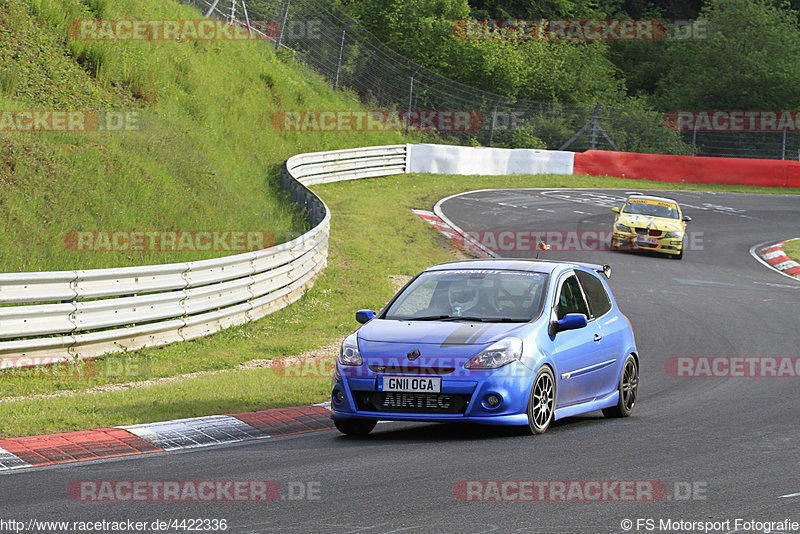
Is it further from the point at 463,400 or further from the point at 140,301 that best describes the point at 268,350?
the point at 463,400

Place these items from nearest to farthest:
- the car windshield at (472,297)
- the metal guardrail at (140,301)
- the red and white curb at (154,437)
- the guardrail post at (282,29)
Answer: the red and white curb at (154,437) → the car windshield at (472,297) → the metal guardrail at (140,301) → the guardrail post at (282,29)

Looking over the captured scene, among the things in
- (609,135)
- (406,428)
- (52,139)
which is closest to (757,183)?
(609,135)

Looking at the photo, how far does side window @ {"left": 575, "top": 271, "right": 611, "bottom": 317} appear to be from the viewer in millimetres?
9891

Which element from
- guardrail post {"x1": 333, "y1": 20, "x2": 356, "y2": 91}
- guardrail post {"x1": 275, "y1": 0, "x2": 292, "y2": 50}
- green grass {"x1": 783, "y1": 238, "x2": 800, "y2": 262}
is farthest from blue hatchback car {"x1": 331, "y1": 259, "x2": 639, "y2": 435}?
guardrail post {"x1": 275, "y1": 0, "x2": 292, "y2": 50}

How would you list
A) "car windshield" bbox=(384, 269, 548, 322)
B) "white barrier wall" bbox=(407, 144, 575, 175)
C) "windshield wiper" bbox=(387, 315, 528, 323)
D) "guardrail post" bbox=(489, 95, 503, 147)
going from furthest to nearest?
"guardrail post" bbox=(489, 95, 503, 147), "white barrier wall" bbox=(407, 144, 575, 175), "car windshield" bbox=(384, 269, 548, 322), "windshield wiper" bbox=(387, 315, 528, 323)

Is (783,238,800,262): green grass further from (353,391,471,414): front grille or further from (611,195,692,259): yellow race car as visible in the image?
(353,391,471,414): front grille

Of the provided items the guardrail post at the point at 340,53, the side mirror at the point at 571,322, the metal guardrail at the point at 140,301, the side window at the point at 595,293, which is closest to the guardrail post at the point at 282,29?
the guardrail post at the point at 340,53

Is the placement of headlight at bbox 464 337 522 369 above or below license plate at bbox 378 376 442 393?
above

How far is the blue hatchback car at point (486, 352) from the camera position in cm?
811

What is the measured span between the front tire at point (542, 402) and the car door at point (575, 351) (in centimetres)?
13

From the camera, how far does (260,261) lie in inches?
628

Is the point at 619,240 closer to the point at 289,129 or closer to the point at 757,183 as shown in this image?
the point at 289,129

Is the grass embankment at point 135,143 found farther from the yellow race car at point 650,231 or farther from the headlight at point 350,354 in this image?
the yellow race car at point 650,231

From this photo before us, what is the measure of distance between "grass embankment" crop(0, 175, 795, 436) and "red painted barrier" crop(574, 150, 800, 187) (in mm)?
13363
